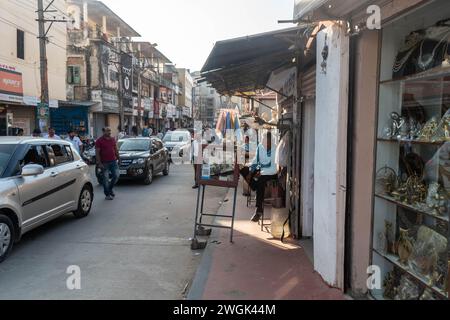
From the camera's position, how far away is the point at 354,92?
4062 millimetres

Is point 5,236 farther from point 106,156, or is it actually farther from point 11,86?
point 11,86

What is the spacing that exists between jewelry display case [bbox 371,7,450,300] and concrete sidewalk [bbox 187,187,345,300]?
0.79m

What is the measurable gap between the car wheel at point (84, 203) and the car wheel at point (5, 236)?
248 cm

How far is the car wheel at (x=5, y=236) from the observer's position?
18.1ft

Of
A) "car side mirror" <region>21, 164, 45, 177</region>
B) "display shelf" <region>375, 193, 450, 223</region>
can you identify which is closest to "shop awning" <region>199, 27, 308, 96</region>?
"display shelf" <region>375, 193, 450, 223</region>

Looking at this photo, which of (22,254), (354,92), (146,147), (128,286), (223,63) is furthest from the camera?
(146,147)

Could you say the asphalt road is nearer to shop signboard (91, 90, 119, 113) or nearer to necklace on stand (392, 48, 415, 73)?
necklace on stand (392, 48, 415, 73)

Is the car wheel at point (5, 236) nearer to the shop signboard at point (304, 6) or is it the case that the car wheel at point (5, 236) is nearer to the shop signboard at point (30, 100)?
the shop signboard at point (304, 6)

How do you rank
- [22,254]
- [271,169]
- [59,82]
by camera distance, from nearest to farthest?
[22,254] → [271,169] → [59,82]

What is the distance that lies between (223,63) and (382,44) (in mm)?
3187

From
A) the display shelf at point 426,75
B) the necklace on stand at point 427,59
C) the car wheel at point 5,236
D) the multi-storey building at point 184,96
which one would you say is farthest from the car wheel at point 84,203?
the multi-storey building at point 184,96

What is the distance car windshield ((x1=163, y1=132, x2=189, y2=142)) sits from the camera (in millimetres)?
23750

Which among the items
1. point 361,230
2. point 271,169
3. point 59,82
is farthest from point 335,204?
point 59,82
